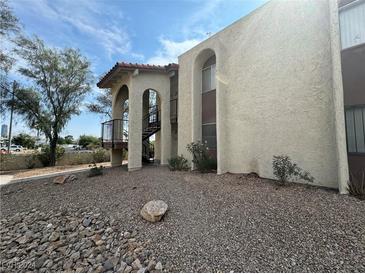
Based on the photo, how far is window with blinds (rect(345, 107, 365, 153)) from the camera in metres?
5.79

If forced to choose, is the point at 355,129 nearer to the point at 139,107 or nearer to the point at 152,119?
the point at 139,107

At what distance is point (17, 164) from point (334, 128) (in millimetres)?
20982

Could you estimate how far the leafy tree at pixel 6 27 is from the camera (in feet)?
34.2

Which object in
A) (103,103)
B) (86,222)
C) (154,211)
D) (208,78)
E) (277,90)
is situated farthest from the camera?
(103,103)

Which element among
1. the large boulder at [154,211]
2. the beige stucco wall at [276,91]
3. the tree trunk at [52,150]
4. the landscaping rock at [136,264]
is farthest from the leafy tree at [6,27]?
the landscaping rock at [136,264]

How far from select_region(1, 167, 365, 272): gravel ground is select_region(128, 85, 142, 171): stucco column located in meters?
3.56

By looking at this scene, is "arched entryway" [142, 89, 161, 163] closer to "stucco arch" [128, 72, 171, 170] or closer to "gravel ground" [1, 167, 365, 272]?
"stucco arch" [128, 72, 171, 170]

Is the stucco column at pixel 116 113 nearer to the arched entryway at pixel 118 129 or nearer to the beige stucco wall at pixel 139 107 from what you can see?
the arched entryway at pixel 118 129

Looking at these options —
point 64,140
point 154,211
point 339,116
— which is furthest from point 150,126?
point 64,140

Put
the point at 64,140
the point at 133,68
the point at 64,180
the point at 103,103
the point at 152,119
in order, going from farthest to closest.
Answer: the point at 64,140 → the point at 103,103 → the point at 152,119 → the point at 133,68 → the point at 64,180

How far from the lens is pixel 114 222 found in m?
4.82

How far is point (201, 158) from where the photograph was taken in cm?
916

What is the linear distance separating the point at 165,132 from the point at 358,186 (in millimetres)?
9040

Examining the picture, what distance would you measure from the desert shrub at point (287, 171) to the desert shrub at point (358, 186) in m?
0.99
